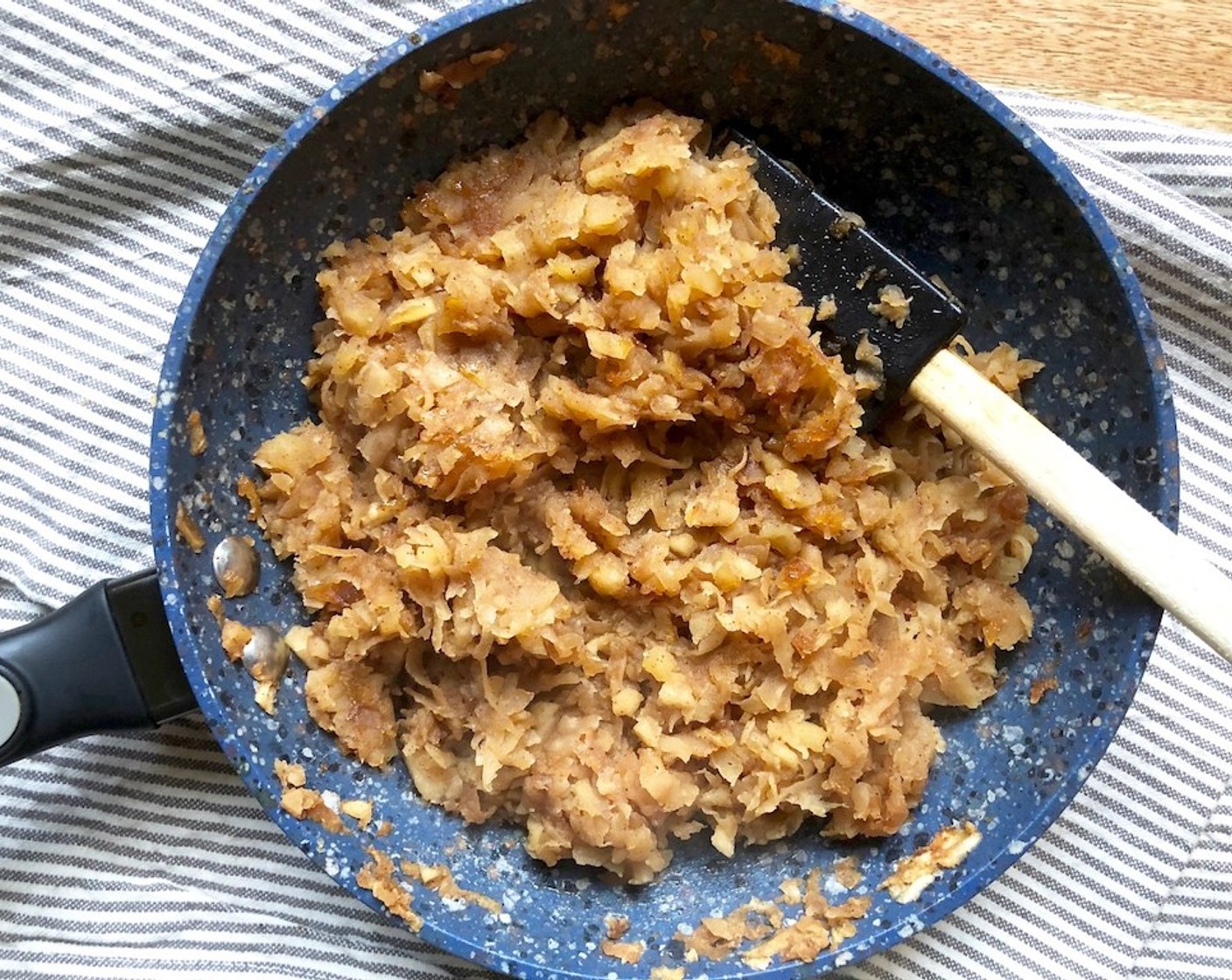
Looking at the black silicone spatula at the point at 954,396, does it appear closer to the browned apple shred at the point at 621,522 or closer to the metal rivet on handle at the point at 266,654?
the browned apple shred at the point at 621,522

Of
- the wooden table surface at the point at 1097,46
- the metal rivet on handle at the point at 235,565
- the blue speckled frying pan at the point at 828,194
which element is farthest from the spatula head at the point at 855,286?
the metal rivet on handle at the point at 235,565

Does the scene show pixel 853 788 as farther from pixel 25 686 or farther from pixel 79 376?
pixel 79 376

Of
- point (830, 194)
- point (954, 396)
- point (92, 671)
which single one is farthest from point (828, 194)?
point (92, 671)

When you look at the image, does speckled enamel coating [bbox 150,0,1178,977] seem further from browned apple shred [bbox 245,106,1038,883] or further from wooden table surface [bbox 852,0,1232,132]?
wooden table surface [bbox 852,0,1232,132]

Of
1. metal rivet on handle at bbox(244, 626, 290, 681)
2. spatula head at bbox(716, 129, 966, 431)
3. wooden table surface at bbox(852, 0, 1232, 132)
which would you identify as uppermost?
wooden table surface at bbox(852, 0, 1232, 132)

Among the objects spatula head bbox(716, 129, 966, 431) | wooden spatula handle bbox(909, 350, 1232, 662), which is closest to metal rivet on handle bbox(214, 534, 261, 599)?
spatula head bbox(716, 129, 966, 431)

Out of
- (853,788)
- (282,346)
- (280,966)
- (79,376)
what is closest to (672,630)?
(853,788)
